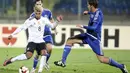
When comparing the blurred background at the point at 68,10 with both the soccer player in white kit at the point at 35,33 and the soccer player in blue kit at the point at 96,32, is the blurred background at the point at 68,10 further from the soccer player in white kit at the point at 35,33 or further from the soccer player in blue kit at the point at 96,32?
the soccer player in white kit at the point at 35,33

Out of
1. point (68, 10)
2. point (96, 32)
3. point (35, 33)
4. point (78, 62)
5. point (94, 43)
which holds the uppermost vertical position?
point (35, 33)

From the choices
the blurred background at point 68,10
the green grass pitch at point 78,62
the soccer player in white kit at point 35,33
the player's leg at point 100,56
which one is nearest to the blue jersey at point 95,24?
the player's leg at point 100,56

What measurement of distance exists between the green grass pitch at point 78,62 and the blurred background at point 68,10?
2245 millimetres

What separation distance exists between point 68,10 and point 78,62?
7.73 m

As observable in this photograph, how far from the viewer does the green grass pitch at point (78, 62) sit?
588 inches

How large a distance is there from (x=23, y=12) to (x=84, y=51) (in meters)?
4.01

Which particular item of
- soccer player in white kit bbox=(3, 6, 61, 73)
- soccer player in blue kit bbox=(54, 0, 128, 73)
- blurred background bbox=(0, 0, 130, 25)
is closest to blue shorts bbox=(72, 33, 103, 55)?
soccer player in blue kit bbox=(54, 0, 128, 73)

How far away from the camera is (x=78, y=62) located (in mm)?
18000

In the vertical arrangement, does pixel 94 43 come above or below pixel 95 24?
below

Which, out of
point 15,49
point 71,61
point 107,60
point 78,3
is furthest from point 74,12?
point 107,60

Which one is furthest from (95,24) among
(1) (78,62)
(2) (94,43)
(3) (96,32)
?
(1) (78,62)

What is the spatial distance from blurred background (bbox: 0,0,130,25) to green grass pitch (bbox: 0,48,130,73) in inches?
88.4

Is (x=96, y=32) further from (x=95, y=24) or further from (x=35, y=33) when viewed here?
(x=35, y=33)

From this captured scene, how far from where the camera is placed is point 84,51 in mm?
22750
